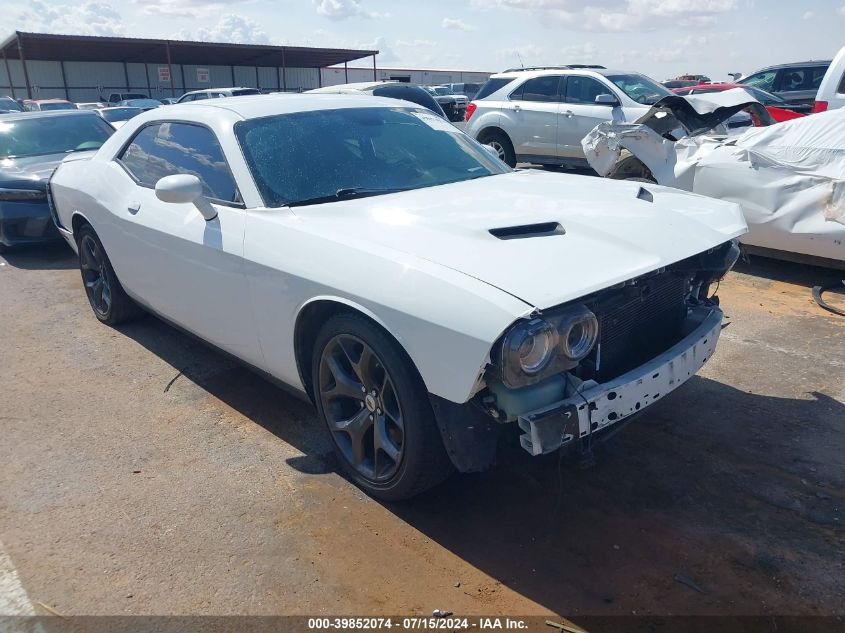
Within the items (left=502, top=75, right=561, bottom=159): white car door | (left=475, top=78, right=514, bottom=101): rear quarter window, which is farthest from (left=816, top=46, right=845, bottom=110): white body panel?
(left=475, top=78, right=514, bottom=101): rear quarter window

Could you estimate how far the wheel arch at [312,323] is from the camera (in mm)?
2613

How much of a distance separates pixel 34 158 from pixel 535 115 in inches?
282

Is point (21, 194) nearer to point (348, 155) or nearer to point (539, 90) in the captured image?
point (348, 155)

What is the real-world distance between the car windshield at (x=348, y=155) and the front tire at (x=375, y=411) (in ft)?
2.69

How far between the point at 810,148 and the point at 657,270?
159 inches

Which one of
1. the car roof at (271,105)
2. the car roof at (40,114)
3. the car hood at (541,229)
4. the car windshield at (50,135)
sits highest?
the car roof at (271,105)

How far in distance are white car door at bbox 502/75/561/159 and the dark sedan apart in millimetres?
6125

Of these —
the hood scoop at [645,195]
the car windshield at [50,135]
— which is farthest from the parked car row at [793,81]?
the car windshield at [50,135]

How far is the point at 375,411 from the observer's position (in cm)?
287

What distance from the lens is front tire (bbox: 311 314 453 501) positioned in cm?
260

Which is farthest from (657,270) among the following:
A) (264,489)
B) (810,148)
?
(810,148)

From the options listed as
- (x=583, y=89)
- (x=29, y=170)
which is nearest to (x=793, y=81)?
(x=583, y=89)

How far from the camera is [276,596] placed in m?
2.47

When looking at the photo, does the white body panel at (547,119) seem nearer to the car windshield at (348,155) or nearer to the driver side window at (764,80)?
the driver side window at (764,80)
